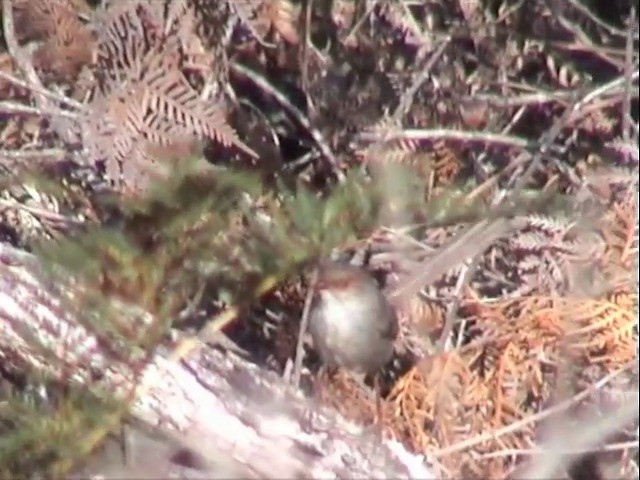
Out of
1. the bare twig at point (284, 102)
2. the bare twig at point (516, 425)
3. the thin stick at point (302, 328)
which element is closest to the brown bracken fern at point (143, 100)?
the bare twig at point (284, 102)

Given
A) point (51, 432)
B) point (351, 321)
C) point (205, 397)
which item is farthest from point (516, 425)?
point (51, 432)

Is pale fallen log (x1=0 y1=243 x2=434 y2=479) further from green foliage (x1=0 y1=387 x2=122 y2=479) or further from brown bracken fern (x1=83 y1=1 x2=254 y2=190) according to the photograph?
brown bracken fern (x1=83 y1=1 x2=254 y2=190)

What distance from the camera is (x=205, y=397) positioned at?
1246 mm

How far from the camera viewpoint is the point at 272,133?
1.52 meters

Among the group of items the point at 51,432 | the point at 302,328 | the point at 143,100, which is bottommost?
the point at 51,432

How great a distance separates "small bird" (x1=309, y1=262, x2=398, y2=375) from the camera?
52.4 inches

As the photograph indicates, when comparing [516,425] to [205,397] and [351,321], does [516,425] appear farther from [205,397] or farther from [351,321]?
[205,397]

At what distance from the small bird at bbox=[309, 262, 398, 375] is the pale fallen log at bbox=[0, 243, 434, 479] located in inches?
3.2

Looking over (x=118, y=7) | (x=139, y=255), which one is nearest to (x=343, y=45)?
(x=118, y=7)

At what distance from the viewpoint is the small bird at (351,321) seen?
1.33m

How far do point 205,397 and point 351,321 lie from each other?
0.18m

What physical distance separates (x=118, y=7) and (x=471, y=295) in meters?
0.53

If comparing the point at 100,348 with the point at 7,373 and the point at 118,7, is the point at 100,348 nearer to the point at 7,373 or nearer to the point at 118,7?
the point at 7,373

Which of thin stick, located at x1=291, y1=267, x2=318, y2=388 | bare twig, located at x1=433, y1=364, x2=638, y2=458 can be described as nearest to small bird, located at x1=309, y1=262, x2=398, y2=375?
thin stick, located at x1=291, y1=267, x2=318, y2=388
